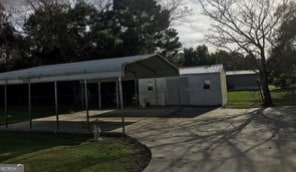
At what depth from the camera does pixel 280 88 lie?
3712cm

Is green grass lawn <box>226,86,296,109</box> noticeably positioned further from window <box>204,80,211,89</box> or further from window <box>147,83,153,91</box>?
window <box>147,83,153,91</box>

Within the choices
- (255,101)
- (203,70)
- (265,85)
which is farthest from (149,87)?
(265,85)

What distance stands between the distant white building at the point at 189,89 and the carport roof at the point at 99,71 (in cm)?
241

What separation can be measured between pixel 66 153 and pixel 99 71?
4.64 m

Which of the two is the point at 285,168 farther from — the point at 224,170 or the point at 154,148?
the point at 154,148

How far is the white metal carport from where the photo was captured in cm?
1334

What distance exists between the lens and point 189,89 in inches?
922

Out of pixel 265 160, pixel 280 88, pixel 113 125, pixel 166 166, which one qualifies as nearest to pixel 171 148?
pixel 166 166

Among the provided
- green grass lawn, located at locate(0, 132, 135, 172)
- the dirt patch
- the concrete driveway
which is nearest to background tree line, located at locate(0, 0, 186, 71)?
the concrete driveway

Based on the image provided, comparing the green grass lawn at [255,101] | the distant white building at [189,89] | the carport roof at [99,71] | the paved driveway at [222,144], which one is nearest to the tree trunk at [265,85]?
the green grass lawn at [255,101]

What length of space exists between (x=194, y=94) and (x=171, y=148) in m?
14.2

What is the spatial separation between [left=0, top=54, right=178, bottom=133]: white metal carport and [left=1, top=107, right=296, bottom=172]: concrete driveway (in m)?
1.83

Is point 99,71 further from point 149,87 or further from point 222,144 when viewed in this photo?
point 149,87

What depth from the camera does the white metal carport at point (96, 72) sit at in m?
13.3
